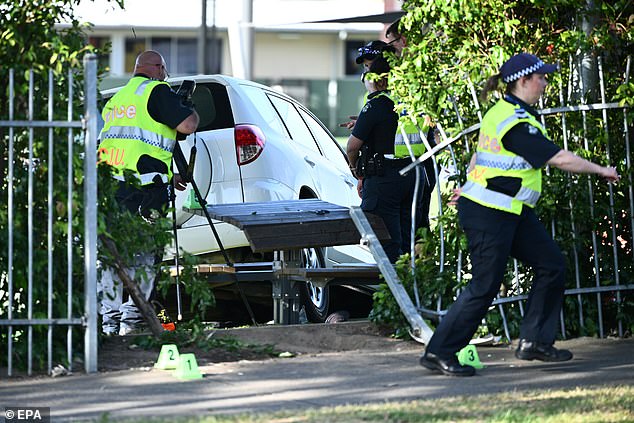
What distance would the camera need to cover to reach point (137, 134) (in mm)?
9000

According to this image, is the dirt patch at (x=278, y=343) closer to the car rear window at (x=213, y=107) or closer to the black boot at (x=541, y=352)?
the black boot at (x=541, y=352)

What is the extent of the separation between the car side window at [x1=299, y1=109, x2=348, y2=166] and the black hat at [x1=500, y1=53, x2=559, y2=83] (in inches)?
180

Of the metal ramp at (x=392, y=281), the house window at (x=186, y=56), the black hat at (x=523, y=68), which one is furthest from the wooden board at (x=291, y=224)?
the house window at (x=186, y=56)

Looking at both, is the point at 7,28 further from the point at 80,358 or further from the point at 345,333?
the point at 345,333

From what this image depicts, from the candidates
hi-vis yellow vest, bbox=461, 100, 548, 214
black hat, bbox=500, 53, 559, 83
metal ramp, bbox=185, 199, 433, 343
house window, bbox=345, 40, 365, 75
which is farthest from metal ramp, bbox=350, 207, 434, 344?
house window, bbox=345, 40, 365, 75

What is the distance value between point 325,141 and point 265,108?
1.50 meters

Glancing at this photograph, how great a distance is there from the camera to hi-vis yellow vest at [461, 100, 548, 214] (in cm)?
717

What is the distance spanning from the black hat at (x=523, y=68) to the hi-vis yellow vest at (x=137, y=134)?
8.97ft

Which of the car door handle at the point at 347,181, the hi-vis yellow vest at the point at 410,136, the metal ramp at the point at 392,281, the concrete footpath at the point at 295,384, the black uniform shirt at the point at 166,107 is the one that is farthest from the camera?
the car door handle at the point at 347,181

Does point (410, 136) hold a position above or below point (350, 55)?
below

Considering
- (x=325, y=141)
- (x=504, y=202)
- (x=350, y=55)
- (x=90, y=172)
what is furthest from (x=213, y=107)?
(x=350, y=55)

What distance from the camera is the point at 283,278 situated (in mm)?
9531

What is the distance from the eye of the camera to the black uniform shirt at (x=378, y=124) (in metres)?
9.75

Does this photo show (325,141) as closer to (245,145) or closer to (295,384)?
(245,145)
